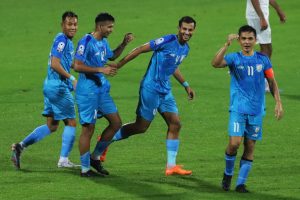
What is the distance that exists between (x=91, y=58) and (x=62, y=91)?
979mm

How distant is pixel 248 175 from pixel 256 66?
1.82 metres

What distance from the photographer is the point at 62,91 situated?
15.8 metres

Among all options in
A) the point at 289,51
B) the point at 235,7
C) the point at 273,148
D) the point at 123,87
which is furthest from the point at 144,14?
the point at 273,148

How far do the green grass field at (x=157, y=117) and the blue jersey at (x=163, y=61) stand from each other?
1217 millimetres

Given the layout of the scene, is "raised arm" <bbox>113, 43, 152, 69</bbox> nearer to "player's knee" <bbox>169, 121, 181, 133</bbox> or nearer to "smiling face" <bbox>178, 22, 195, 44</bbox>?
"smiling face" <bbox>178, 22, 195, 44</bbox>

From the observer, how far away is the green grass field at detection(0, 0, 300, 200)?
14.4 meters

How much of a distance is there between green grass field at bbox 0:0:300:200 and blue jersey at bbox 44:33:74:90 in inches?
48.1

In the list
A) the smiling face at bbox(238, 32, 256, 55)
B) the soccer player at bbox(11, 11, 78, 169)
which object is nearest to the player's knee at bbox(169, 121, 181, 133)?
the soccer player at bbox(11, 11, 78, 169)

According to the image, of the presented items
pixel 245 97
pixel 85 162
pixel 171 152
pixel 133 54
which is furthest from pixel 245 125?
pixel 85 162

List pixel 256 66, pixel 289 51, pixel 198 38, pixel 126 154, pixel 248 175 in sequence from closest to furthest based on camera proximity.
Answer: pixel 256 66, pixel 248 175, pixel 126 154, pixel 289 51, pixel 198 38

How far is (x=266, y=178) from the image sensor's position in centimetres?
1495

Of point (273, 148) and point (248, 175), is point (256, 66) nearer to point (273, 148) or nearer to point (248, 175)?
point (248, 175)

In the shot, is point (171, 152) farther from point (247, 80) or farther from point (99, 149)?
point (247, 80)

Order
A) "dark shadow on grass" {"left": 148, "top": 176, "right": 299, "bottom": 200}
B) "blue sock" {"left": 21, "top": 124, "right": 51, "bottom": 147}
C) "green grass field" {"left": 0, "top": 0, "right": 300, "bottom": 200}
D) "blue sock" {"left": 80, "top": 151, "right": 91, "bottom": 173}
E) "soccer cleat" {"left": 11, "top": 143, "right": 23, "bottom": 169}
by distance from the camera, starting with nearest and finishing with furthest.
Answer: "dark shadow on grass" {"left": 148, "top": 176, "right": 299, "bottom": 200} < "green grass field" {"left": 0, "top": 0, "right": 300, "bottom": 200} < "blue sock" {"left": 80, "top": 151, "right": 91, "bottom": 173} < "soccer cleat" {"left": 11, "top": 143, "right": 23, "bottom": 169} < "blue sock" {"left": 21, "top": 124, "right": 51, "bottom": 147}
